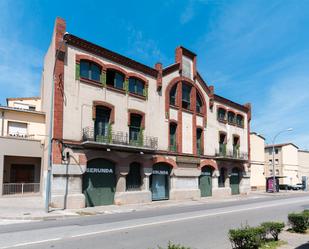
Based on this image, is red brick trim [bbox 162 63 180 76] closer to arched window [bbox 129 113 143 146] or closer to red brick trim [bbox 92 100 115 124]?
arched window [bbox 129 113 143 146]

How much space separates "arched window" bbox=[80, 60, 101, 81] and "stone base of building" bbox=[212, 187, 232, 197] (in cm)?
1729

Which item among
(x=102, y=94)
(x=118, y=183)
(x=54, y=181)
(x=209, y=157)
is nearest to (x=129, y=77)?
(x=102, y=94)

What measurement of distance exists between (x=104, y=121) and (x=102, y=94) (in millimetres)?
1993

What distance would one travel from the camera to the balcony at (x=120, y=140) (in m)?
22.2

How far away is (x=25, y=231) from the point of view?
38.3 ft

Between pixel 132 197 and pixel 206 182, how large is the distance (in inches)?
422

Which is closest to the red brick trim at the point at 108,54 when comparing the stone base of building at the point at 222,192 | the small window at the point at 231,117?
the small window at the point at 231,117

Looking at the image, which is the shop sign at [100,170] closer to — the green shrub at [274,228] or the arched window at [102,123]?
the arched window at [102,123]

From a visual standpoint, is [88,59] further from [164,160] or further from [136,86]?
[164,160]

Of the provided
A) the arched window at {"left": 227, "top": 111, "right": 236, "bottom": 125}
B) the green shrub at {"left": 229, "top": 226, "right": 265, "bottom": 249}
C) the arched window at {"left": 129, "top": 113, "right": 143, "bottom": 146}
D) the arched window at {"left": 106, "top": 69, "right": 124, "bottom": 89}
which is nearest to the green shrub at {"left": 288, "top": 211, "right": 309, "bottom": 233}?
the green shrub at {"left": 229, "top": 226, "right": 265, "bottom": 249}

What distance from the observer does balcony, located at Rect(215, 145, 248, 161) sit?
1359 inches

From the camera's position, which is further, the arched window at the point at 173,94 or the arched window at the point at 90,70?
the arched window at the point at 173,94

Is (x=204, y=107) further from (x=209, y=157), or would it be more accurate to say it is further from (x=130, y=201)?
(x=130, y=201)

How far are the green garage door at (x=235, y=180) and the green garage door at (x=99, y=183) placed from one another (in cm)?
1784
